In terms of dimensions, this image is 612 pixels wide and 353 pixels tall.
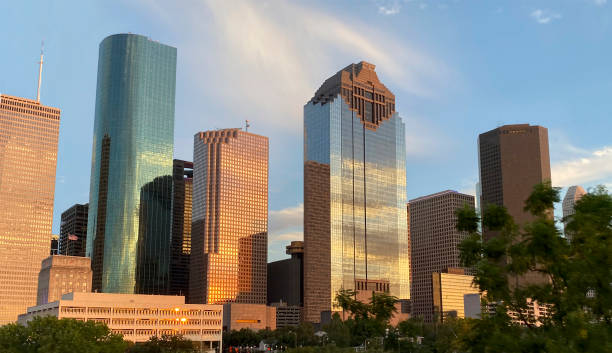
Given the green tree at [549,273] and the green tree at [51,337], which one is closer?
the green tree at [549,273]

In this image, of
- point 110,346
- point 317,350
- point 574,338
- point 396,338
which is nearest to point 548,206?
point 574,338

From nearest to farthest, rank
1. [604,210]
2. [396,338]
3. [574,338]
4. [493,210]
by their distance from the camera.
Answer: [574,338], [604,210], [493,210], [396,338]

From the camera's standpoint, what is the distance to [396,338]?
611 feet

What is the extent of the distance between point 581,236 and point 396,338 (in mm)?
160300

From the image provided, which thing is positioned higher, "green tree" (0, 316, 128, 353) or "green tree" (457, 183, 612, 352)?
"green tree" (457, 183, 612, 352)

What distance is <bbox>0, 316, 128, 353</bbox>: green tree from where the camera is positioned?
104 m

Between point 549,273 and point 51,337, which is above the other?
point 549,273

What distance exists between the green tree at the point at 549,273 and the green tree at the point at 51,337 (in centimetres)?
8581

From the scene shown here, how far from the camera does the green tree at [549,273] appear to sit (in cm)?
3022

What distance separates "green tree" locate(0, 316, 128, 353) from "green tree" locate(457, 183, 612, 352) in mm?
85814

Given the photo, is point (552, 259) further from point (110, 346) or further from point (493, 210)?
point (110, 346)

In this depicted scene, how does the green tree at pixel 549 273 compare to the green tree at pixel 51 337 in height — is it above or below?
above

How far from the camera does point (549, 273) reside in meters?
32.7

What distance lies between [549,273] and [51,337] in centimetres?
9226
